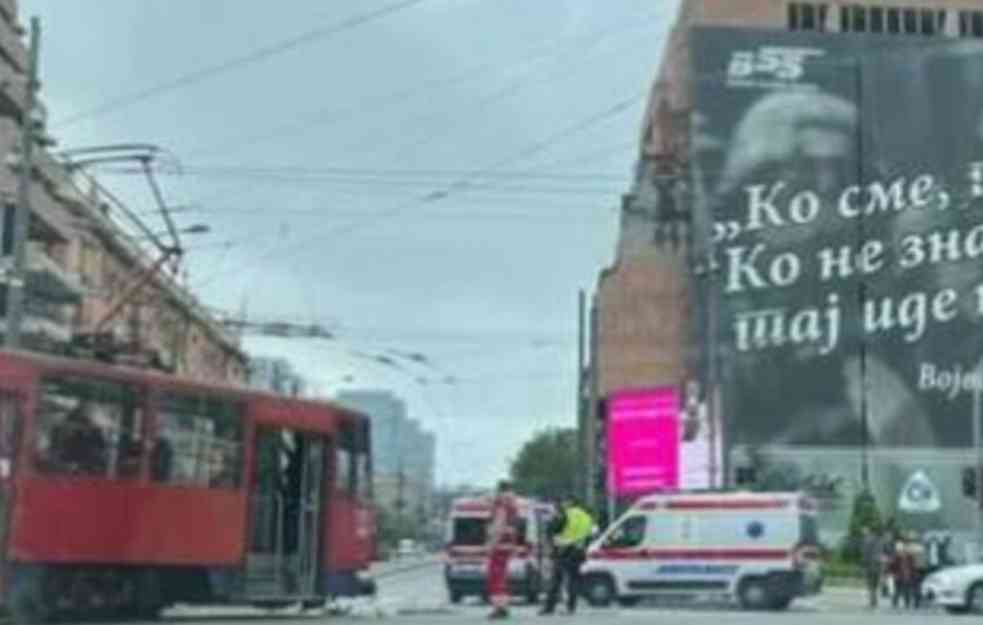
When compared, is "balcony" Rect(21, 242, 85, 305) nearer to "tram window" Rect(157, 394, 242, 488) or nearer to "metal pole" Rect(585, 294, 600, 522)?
"metal pole" Rect(585, 294, 600, 522)

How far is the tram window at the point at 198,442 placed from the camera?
82.5 ft

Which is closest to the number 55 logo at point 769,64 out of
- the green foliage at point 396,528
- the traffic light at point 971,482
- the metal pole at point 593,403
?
the metal pole at point 593,403

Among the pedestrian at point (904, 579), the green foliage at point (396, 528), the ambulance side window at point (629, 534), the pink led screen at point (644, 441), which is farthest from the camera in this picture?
the green foliage at point (396, 528)

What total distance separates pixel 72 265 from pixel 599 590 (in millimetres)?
34516

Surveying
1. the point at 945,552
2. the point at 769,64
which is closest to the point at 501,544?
the point at 945,552

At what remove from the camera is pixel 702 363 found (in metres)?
90.2

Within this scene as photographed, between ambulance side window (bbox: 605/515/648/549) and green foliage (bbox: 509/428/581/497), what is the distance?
96.0 metres

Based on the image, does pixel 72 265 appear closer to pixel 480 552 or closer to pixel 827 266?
pixel 480 552

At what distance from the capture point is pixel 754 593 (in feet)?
135

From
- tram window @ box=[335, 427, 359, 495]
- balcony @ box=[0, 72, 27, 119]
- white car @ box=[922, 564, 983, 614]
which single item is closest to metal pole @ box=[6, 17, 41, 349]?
tram window @ box=[335, 427, 359, 495]

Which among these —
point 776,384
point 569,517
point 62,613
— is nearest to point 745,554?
point 569,517

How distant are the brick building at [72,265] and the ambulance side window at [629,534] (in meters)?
11.1

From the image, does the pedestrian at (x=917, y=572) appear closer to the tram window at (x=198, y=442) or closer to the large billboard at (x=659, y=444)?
the tram window at (x=198, y=442)

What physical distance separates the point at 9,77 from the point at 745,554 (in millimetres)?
26465
